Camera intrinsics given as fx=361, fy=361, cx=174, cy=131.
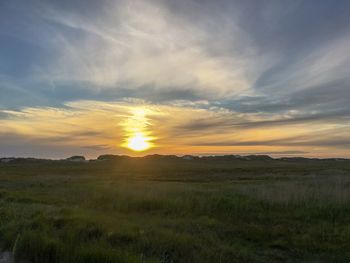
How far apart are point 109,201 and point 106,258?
10.7 meters

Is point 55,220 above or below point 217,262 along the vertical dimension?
above

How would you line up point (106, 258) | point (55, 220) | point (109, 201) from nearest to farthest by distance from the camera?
point (106, 258) < point (55, 220) < point (109, 201)

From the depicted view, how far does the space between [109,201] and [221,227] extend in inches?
280

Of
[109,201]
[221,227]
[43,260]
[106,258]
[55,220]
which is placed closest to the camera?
[106,258]

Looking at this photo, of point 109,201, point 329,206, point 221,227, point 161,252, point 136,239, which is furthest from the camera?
point 109,201

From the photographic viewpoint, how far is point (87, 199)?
18.5 m

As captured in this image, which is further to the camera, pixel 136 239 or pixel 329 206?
pixel 329 206

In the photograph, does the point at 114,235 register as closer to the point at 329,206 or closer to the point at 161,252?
the point at 161,252

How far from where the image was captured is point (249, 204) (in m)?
16.2

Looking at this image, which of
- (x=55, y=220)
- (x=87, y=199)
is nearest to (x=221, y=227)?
(x=55, y=220)

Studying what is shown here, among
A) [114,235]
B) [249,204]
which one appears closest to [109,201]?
[249,204]

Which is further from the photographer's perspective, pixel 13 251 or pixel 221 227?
pixel 221 227

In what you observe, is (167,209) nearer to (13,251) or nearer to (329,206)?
(329,206)

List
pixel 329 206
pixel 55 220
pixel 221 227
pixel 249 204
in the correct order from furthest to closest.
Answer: pixel 249 204, pixel 329 206, pixel 221 227, pixel 55 220
